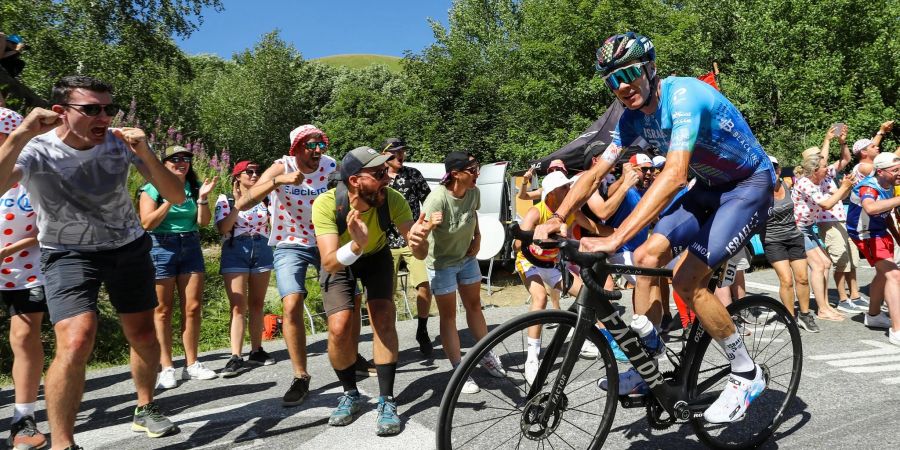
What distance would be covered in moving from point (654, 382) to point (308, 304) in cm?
692

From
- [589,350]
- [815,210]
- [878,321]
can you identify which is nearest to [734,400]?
[589,350]

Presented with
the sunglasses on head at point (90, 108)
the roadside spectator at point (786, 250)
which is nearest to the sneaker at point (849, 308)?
the roadside spectator at point (786, 250)

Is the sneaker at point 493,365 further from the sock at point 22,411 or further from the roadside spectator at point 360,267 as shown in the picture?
the sock at point 22,411

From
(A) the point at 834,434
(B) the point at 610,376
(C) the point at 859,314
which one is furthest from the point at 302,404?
(C) the point at 859,314

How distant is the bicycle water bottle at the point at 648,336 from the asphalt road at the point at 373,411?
0.67 m

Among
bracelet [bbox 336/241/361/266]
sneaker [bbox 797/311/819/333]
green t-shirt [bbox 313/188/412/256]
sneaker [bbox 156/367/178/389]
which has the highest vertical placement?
green t-shirt [bbox 313/188/412/256]

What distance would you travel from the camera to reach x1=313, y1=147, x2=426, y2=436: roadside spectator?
160 inches

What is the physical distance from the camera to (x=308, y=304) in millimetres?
9414

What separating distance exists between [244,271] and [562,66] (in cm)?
2504

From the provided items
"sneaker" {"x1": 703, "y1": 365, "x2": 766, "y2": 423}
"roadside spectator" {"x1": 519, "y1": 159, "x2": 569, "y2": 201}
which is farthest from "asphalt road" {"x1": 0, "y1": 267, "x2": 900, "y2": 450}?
"roadside spectator" {"x1": 519, "y1": 159, "x2": 569, "y2": 201}

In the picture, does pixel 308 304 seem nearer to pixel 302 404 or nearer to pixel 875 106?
pixel 302 404

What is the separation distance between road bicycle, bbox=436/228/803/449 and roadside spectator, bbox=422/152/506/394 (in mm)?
1850

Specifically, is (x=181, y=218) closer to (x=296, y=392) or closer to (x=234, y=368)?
(x=234, y=368)

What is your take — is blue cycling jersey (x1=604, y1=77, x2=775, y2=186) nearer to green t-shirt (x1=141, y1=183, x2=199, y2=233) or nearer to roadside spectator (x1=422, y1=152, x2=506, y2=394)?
roadside spectator (x1=422, y1=152, x2=506, y2=394)
